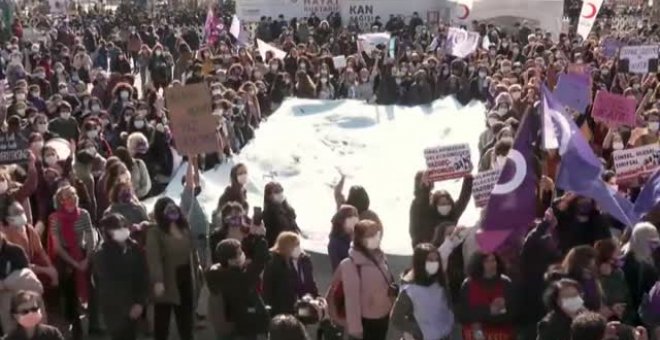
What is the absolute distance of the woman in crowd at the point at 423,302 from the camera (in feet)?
22.1

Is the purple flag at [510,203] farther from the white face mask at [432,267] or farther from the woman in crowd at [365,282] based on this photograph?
the woman in crowd at [365,282]

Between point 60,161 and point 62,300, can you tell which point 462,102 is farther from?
point 62,300

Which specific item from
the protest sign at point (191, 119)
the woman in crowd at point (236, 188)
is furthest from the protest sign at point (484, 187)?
the protest sign at point (191, 119)

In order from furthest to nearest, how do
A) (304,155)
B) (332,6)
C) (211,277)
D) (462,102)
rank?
1. (332,6)
2. (462,102)
3. (304,155)
4. (211,277)

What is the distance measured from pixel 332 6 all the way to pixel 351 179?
19.9 metres

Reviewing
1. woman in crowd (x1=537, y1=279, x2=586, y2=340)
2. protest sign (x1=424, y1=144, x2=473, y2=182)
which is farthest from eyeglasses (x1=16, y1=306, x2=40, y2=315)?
protest sign (x1=424, y1=144, x2=473, y2=182)

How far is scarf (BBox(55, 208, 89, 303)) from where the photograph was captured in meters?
8.04

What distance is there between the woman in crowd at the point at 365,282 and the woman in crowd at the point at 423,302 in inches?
13.0

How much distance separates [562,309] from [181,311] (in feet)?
10.5

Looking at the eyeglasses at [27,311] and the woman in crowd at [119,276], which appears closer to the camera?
the eyeglasses at [27,311]

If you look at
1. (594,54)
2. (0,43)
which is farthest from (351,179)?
(0,43)

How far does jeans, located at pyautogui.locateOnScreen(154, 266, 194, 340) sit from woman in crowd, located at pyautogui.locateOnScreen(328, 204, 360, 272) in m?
1.11

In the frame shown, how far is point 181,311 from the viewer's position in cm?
807

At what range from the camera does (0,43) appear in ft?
92.6
